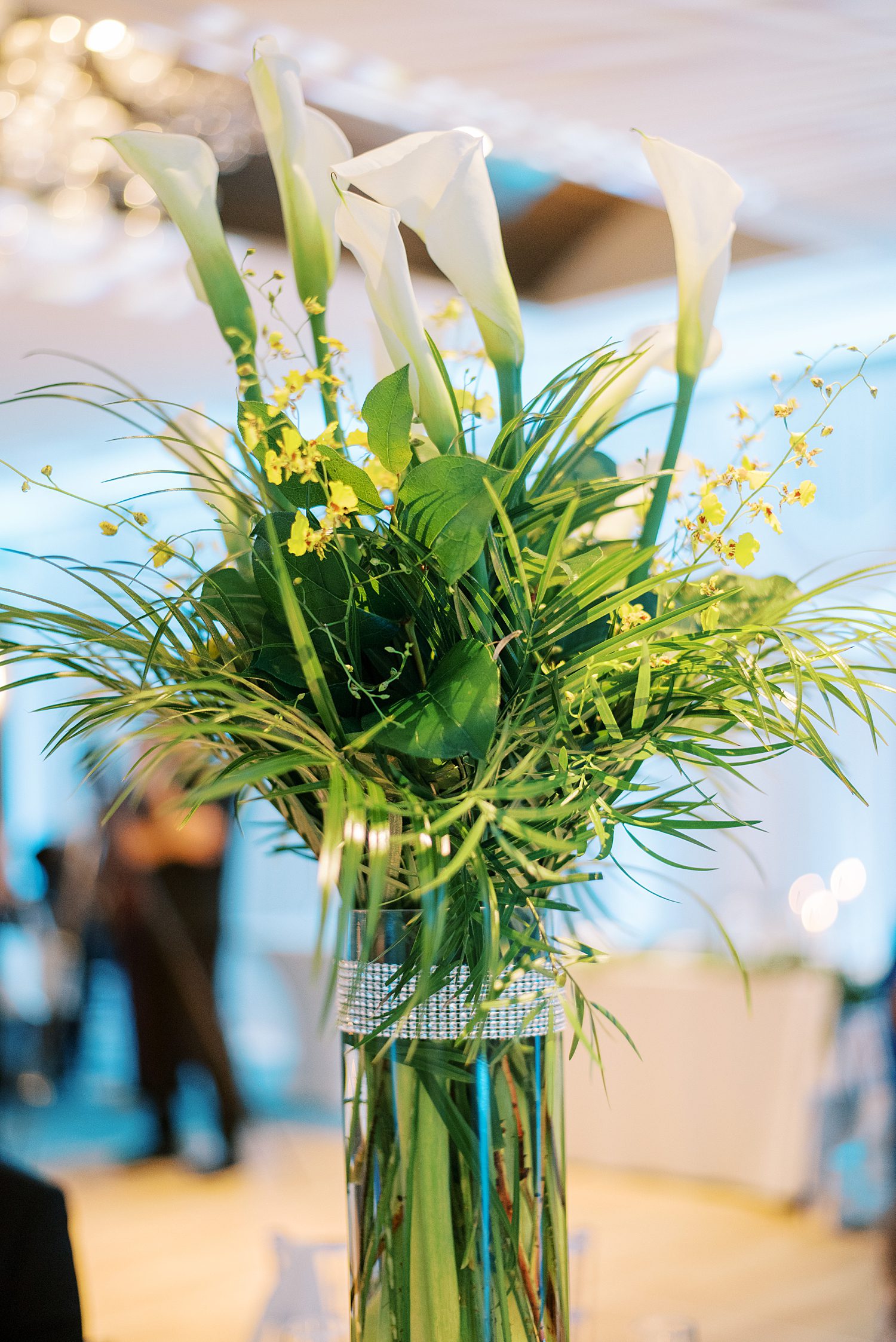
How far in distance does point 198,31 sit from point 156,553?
1.30 meters

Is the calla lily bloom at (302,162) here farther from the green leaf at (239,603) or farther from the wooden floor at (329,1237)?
the wooden floor at (329,1237)

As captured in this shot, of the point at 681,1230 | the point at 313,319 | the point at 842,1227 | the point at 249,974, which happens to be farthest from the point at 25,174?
the point at 249,974

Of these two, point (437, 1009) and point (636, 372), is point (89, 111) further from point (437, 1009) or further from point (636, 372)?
point (437, 1009)

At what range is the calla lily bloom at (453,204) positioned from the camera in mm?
609

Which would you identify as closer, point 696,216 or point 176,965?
point 696,216

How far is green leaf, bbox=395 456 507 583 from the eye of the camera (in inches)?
22.4

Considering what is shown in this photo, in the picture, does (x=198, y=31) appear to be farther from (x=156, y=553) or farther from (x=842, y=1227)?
(x=842, y=1227)

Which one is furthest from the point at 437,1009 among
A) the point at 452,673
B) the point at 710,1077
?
the point at 710,1077

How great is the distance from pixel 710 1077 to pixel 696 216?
10.7 ft

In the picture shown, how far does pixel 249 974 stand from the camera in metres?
5.81

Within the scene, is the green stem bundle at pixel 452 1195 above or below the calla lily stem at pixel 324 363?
below

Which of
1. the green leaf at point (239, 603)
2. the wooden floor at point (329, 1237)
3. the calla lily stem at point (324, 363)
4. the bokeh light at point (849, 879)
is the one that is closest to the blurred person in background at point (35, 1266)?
the green leaf at point (239, 603)

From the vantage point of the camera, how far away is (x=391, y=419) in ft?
1.94

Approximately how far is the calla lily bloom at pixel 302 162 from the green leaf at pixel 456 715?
26 cm
